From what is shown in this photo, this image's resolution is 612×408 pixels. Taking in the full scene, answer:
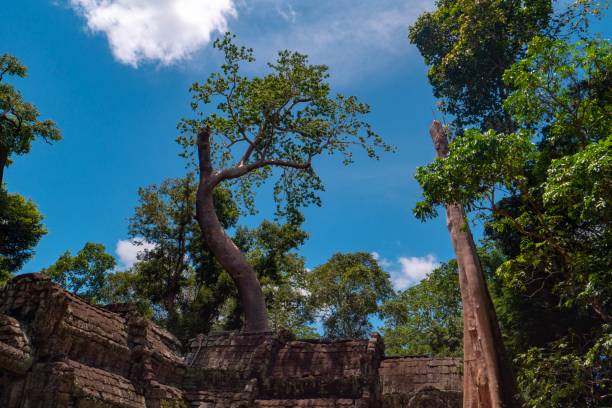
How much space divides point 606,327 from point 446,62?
18744 mm

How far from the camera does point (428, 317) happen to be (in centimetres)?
2930

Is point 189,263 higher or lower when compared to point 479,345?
higher

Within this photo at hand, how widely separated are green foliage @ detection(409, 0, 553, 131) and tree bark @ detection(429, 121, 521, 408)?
1131 centimetres

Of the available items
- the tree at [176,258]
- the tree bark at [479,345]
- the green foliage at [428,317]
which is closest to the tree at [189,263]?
the tree at [176,258]

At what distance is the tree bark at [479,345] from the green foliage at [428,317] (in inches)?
511

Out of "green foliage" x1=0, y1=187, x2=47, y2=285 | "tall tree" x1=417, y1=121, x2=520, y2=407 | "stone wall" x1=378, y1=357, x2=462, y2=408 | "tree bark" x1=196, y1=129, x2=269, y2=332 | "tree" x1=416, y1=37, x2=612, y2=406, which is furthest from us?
"green foliage" x1=0, y1=187, x2=47, y2=285

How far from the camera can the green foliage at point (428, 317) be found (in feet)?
88.2

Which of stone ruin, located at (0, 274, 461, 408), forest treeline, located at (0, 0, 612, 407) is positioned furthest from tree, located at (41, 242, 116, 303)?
stone ruin, located at (0, 274, 461, 408)

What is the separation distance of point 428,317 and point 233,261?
570 inches

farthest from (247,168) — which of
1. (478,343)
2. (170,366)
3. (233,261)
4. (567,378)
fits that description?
(567,378)

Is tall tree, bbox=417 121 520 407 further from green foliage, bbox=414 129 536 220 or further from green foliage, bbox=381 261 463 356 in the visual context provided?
green foliage, bbox=381 261 463 356

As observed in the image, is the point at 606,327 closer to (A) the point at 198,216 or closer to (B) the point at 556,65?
(B) the point at 556,65

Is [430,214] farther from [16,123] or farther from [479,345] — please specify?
[16,123]

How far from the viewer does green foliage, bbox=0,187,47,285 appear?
24516mm
